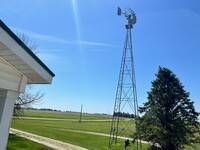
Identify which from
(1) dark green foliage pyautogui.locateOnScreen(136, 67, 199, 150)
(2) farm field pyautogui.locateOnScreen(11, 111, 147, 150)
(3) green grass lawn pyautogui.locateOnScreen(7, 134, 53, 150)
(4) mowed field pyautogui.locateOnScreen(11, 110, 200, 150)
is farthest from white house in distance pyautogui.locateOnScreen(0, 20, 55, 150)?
(2) farm field pyautogui.locateOnScreen(11, 111, 147, 150)

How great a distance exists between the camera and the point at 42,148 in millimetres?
15906

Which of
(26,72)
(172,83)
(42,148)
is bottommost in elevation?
(42,148)

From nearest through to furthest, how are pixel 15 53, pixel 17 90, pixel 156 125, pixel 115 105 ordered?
pixel 15 53 → pixel 17 90 → pixel 156 125 → pixel 115 105

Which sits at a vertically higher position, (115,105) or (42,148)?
(115,105)

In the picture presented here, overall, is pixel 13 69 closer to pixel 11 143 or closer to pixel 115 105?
pixel 11 143

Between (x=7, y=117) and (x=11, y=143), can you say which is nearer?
(x=7, y=117)

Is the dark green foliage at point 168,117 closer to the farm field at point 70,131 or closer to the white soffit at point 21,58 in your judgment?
the farm field at point 70,131

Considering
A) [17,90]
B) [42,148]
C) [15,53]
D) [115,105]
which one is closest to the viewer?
[15,53]

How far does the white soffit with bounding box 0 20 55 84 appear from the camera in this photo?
4355 mm

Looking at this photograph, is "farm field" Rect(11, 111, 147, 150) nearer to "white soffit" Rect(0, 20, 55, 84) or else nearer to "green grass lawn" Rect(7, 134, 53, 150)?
"green grass lawn" Rect(7, 134, 53, 150)

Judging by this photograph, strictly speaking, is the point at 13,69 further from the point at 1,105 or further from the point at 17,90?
the point at 1,105

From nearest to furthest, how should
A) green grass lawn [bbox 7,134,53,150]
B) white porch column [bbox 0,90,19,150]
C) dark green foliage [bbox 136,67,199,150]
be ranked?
white porch column [bbox 0,90,19,150] → green grass lawn [bbox 7,134,53,150] → dark green foliage [bbox 136,67,199,150]

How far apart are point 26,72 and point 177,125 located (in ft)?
45.1

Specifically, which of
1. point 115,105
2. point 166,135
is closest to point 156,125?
point 166,135
